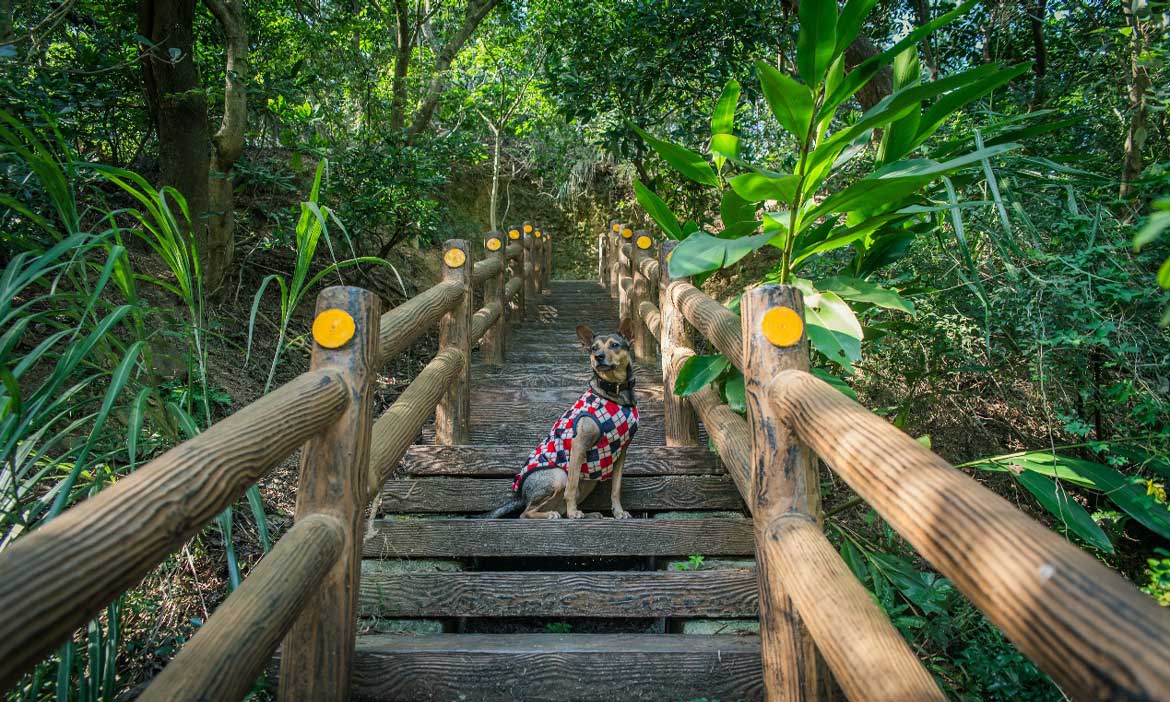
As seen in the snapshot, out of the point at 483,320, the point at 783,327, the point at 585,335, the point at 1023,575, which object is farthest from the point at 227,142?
the point at 1023,575

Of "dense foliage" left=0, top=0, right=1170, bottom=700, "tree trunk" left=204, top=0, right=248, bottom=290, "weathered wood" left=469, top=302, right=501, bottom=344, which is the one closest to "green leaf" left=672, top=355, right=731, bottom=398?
"dense foliage" left=0, top=0, right=1170, bottom=700

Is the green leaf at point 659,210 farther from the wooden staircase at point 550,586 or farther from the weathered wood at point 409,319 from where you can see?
the wooden staircase at point 550,586

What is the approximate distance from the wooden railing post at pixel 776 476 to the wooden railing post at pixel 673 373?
68.9 inches

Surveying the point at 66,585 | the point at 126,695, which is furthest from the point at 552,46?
A: the point at 66,585

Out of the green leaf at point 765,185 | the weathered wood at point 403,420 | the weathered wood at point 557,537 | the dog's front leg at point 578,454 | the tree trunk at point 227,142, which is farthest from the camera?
the tree trunk at point 227,142

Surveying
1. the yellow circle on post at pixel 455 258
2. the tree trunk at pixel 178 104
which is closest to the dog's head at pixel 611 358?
the yellow circle on post at pixel 455 258

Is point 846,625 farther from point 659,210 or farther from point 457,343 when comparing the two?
point 457,343

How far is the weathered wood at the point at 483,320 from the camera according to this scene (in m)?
4.73

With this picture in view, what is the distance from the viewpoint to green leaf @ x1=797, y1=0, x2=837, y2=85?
231 centimetres

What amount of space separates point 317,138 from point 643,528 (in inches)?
220

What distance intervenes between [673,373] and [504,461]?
3.26ft

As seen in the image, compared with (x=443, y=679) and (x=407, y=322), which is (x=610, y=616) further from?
(x=407, y=322)

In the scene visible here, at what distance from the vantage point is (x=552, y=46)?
675cm

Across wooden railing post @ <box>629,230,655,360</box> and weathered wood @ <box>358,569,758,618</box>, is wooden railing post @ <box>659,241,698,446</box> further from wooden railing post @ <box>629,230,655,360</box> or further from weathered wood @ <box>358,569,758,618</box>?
wooden railing post @ <box>629,230,655,360</box>
